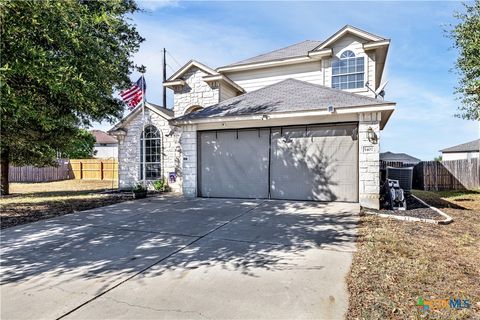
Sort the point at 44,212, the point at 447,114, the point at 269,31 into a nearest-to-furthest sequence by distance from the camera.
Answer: the point at 44,212 → the point at 269,31 → the point at 447,114

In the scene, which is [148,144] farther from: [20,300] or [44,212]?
[20,300]

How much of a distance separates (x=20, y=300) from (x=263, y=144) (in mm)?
7799

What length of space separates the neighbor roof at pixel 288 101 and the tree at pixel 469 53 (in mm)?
4604

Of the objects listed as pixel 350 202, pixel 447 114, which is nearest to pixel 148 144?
pixel 350 202

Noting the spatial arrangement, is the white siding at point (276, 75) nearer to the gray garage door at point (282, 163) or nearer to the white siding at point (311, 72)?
the white siding at point (311, 72)

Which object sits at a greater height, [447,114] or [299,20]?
[299,20]

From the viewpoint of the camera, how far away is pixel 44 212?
7.84m

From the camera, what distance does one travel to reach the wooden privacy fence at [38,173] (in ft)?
72.9

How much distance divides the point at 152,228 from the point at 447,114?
15.3m

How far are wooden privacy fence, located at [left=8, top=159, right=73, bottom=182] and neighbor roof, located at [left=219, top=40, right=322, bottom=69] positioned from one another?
18050 millimetres

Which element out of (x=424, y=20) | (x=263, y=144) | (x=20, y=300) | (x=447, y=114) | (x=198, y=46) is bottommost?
(x=20, y=300)

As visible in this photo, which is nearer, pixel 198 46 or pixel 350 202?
pixel 350 202

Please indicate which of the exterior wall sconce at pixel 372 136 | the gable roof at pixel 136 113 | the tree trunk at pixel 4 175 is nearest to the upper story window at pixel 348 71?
the exterior wall sconce at pixel 372 136

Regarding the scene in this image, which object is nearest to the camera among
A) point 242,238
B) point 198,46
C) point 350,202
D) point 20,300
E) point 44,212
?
point 20,300
